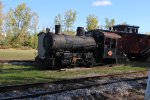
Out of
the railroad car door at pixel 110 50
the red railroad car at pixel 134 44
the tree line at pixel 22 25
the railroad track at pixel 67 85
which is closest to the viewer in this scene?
the railroad track at pixel 67 85

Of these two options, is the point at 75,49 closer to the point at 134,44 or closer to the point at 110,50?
the point at 110,50

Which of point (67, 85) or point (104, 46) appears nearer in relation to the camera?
point (67, 85)

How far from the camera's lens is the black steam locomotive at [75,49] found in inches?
883

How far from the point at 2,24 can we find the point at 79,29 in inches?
2700

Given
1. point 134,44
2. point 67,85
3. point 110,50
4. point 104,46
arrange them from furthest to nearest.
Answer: point 134,44 → point 110,50 → point 104,46 → point 67,85

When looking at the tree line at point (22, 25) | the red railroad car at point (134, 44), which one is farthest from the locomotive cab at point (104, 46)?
the tree line at point (22, 25)

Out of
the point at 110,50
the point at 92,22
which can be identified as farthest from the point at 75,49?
the point at 92,22

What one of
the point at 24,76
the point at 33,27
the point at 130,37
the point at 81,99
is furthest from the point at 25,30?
the point at 81,99

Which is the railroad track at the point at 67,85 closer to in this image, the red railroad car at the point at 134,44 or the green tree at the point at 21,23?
the red railroad car at the point at 134,44

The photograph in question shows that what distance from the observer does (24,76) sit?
699 inches

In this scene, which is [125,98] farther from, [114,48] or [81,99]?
[114,48]

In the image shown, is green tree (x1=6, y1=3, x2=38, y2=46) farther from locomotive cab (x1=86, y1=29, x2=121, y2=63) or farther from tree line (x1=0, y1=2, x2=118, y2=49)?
locomotive cab (x1=86, y1=29, x2=121, y2=63)

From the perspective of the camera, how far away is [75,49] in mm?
23766

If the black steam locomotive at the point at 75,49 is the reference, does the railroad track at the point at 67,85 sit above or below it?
below
